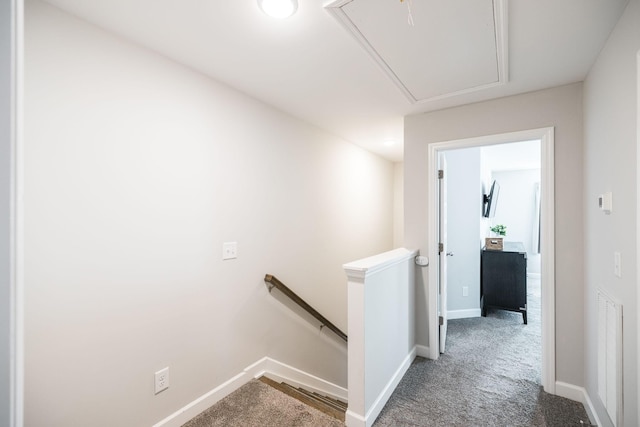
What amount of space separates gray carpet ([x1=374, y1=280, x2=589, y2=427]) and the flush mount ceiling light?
2377 millimetres

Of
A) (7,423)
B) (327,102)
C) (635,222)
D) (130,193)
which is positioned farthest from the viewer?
(327,102)

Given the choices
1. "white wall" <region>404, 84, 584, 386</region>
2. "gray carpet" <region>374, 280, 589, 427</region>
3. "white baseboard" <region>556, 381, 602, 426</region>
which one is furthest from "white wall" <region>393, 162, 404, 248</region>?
"white baseboard" <region>556, 381, 602, 426</region>

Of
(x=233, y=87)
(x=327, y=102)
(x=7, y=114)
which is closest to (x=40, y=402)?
(x=7, y=114)

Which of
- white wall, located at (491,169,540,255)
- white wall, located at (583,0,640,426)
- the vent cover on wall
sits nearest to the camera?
white wall, located at (583,0,640,426)

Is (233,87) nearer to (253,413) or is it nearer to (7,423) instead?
(7,423)

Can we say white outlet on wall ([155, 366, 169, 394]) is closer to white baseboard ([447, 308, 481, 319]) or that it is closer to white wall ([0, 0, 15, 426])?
white wall ([0, 0, 15, 426])

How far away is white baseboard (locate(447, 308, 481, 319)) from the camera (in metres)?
3.63

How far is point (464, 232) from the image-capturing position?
3715mm

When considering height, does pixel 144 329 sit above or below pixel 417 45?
below

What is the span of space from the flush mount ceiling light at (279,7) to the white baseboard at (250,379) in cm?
234

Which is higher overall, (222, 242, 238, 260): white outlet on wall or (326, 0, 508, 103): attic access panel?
(326, 0, 508, 103): attic access panel

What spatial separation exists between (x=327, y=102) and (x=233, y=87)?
0.78 m

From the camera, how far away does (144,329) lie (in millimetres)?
1687

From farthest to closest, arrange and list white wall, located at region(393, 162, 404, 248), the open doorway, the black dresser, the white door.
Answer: white wall, located at region(393, 162, 404, 248) < the black dresser < the open doorway < the white door
